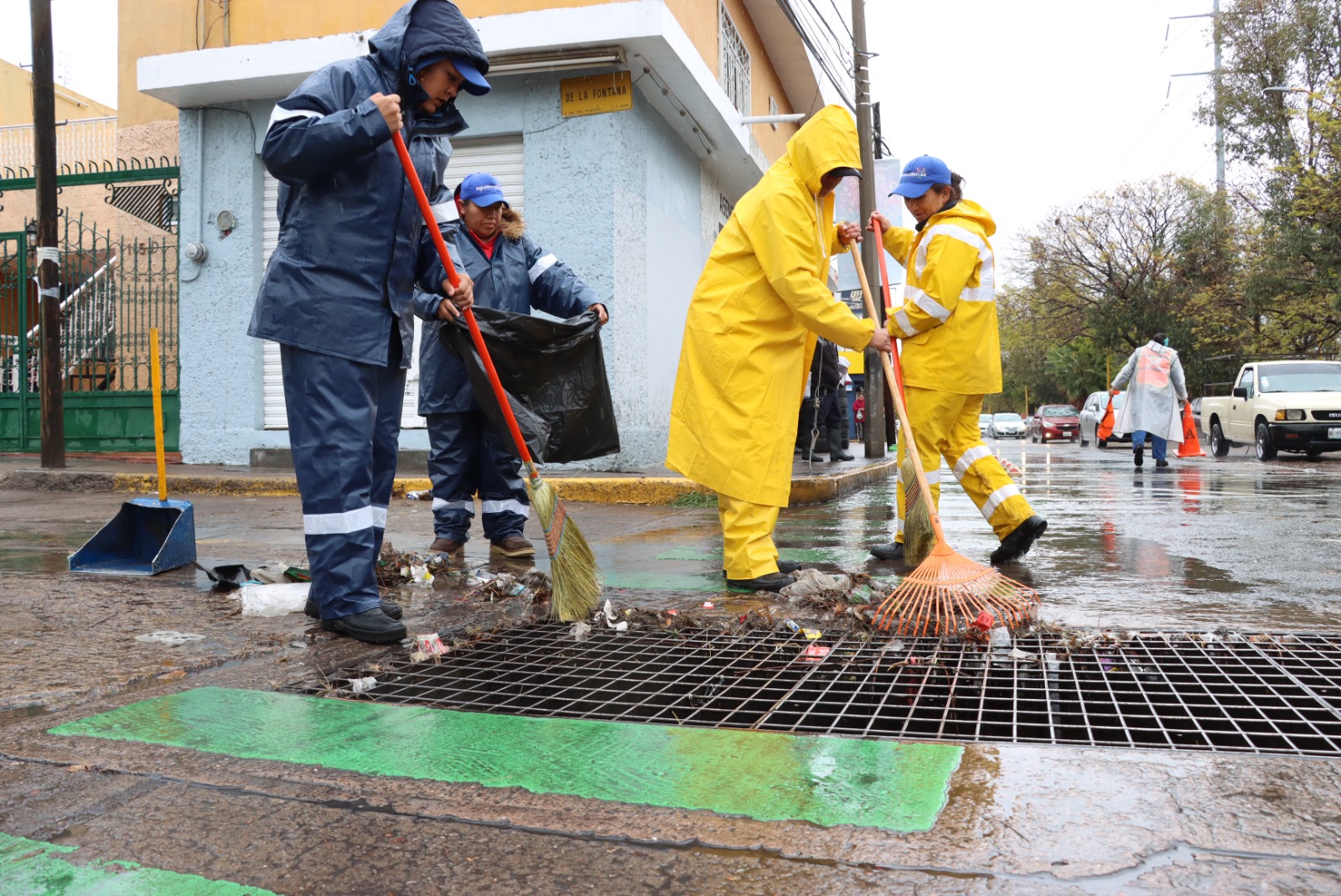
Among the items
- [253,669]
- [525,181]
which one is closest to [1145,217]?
[525,181]

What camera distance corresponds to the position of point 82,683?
2.48 metres

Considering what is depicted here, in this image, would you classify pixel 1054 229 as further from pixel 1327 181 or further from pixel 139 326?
pixel 139 326

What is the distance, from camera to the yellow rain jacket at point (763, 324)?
3832 millimetres

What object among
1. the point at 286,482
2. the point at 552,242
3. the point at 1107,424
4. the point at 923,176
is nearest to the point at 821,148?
the point at 923,176

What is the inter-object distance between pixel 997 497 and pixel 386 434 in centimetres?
284

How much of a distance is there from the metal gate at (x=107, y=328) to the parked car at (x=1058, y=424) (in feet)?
99.7

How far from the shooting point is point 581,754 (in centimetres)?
199

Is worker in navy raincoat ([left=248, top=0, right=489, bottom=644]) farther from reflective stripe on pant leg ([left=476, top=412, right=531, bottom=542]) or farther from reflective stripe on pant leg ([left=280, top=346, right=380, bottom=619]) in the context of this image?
reflective stripe on pant leg ([left=476, top=412, right=531, bottom=542])

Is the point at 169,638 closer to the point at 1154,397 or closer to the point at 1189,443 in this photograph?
the point at 1154,397

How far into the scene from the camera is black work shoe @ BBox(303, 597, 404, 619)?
10.6 feet

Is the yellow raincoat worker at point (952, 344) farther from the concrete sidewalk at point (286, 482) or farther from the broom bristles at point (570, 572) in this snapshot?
the concrete sidewalk at point (286, 482)

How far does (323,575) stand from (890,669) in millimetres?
1786

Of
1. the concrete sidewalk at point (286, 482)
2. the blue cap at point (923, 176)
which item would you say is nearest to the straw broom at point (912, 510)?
the blue cap at point (923, 176)

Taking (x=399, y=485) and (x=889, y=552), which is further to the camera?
(x=399, y=485)
